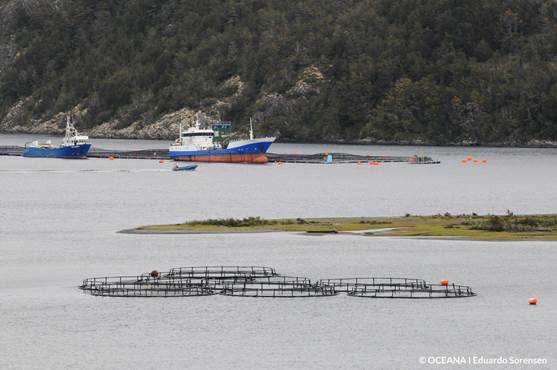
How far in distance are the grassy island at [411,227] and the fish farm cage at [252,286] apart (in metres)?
27.7

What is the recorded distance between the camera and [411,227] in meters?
147

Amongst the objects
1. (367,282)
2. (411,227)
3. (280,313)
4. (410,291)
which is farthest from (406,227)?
(280,313)

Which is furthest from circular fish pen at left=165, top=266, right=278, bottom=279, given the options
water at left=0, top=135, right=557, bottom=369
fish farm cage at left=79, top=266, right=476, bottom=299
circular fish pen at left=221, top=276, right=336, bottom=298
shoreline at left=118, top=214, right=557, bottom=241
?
shoreline at left=118, top=214, right=557, bottom=241

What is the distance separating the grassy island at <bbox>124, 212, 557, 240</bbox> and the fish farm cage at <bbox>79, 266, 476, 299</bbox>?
27674mm

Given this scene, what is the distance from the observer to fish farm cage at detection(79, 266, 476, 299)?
104m

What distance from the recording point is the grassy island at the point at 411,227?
140 metres

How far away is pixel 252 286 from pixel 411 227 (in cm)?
4259

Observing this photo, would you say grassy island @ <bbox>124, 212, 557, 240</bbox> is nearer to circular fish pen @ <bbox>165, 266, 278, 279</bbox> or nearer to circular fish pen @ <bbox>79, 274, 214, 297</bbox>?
circular fish pen @ <bbox>165, 266, 278, 279</bbox>

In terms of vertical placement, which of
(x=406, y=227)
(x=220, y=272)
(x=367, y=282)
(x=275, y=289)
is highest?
(x=406, y=227)

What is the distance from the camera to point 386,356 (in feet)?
274

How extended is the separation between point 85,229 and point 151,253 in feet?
115

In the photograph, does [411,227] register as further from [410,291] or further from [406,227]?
[410,291]

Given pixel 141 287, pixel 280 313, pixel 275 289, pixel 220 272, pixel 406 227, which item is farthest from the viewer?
pixel 406 227

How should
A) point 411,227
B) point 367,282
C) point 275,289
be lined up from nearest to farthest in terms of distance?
point 275,289 → point 367,282 → point 411,227
